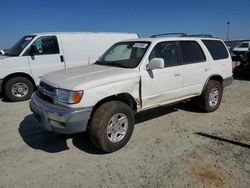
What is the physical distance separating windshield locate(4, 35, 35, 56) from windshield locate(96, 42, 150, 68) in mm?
3481

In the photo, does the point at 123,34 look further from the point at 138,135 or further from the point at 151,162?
the point at 151,162

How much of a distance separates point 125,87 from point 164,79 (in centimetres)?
96

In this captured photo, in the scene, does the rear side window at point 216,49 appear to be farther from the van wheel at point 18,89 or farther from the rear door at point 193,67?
the van wheel at point 18,89

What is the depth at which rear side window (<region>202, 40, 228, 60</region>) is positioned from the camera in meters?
5.87

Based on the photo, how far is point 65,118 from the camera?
3592mm

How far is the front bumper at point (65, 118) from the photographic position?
3604 millimetres

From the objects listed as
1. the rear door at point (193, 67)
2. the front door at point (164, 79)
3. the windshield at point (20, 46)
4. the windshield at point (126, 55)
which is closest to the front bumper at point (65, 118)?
the front door at point (164, 79)

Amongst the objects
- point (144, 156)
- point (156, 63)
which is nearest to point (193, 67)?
point (156, 63)

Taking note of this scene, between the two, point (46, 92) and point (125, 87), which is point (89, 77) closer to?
point (125, 87)

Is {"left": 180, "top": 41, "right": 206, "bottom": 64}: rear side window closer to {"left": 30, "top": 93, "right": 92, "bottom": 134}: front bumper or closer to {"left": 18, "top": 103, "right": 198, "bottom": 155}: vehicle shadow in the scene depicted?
{"left": 18, "top": 103, "right": 198, "bottom": 155}: vehicle shadow

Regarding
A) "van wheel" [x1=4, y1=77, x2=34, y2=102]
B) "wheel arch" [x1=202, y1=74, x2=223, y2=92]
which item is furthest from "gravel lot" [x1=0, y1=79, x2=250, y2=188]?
"van wheel" [x1=4, y1=77, x2=34, y2=102]

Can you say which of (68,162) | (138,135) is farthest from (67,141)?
(138,135)

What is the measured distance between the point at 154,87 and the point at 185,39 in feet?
5.03

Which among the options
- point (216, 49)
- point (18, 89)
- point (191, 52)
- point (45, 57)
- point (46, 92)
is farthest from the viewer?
point (45, 57)
